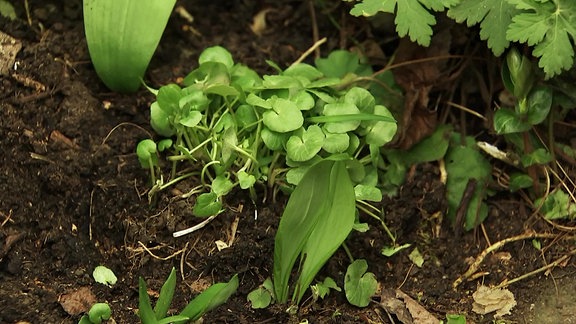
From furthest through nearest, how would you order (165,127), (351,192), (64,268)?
(165,127)
(64,268)
(351,192)

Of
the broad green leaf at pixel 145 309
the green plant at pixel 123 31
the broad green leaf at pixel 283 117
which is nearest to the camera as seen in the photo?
the broad green leaf at pixel 145 309

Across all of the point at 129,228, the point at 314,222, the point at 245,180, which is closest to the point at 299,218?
the point at 314,222

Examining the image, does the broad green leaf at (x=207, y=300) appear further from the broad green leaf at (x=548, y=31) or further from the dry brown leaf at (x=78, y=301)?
the broad green leaf at (x=548, y=31)

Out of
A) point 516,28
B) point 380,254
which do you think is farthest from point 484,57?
point 380,254

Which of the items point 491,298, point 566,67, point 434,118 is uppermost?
point 566,67

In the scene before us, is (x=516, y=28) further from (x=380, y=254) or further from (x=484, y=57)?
(x=380, y=254)

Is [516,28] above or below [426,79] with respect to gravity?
above

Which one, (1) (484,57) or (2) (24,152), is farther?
(1) (484,57)

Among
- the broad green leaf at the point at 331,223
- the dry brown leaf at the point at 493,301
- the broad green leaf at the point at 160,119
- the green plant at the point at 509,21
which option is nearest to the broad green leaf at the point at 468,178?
the dry brown leaf at the point at 493,301

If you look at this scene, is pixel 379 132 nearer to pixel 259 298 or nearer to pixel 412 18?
pixel 412 18
